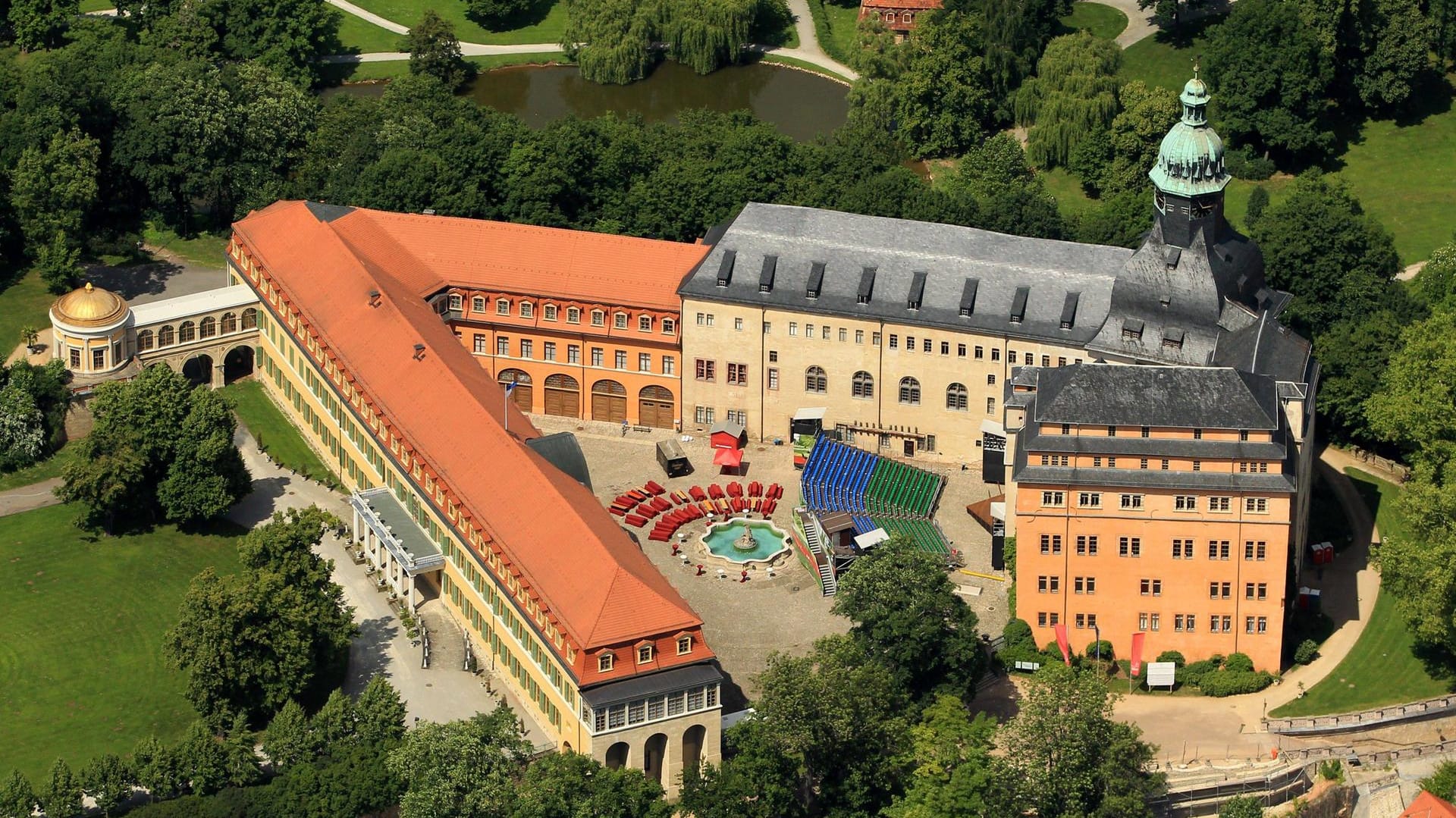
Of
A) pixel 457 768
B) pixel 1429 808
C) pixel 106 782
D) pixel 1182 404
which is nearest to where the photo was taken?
pixel 457 768

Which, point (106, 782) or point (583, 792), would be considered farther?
point (106, 782)

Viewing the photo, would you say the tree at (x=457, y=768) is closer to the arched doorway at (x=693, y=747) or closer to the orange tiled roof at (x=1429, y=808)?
the arched doorway at (x=693, y=747)

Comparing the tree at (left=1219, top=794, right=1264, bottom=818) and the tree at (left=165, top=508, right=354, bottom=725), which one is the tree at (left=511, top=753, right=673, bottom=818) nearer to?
the tree at (left=165, top=508, right=354, bottom=725)

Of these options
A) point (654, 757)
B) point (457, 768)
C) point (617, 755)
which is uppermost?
point (457, 768)

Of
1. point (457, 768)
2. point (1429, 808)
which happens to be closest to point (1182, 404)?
point (1429, 808)

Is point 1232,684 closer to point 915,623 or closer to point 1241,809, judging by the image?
point 1241,809

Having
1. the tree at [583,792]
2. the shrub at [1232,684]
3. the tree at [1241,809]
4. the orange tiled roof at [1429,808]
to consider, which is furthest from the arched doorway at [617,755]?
the orange tiled roof at [1429,808]
